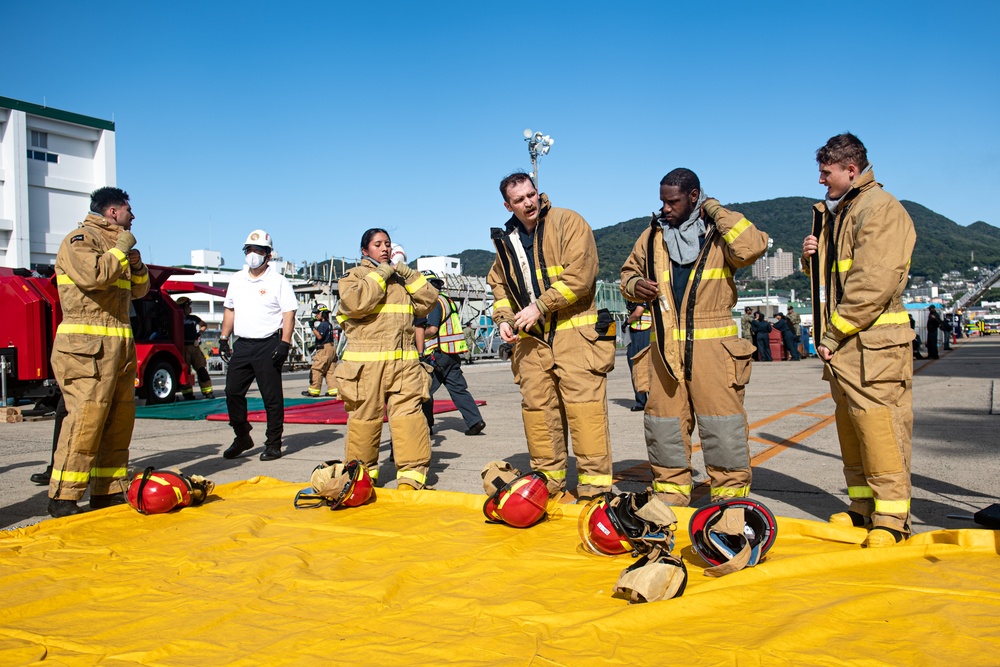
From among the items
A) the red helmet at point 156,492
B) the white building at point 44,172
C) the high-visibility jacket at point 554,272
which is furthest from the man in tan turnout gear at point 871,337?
the white building at point 44,172

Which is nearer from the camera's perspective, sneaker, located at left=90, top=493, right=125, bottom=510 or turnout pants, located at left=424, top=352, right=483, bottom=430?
sneaker, located at left=90, top=493, right=125, bottom=510

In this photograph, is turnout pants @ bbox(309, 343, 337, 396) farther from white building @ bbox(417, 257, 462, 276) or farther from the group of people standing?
white building @ bbox(417, 257, 462, 276)

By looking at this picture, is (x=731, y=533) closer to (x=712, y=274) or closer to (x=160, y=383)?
(x=712, y=274)

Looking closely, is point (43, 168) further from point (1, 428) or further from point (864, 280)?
point (864, 280)

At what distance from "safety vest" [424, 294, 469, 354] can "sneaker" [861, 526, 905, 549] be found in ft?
17.6

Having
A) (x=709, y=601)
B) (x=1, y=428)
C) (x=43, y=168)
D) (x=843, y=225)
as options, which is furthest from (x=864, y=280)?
(x=43, y=168)

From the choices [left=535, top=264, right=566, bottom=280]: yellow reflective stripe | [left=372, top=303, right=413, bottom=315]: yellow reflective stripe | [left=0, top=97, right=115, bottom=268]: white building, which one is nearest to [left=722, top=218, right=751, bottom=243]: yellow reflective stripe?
[left=535, top=264, right=566, bottom=280]: yellow reflective stripe

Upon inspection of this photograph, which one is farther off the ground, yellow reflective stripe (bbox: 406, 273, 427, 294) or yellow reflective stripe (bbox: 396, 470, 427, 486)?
yellow reflective stripe (bbox: 406, 273, 427, 294)

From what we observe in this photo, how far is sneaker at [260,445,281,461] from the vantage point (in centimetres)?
712

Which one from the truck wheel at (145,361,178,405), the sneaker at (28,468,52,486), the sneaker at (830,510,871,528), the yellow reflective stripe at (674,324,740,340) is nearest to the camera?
the sneaker at (830,510,871,528)

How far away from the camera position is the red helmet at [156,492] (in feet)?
15.4

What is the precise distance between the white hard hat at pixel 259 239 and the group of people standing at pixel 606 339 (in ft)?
6.15

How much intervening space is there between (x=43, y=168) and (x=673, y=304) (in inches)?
1840

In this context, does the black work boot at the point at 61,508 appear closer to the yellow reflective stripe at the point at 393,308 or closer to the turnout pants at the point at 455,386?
the yellow reflective stripe at the point at 393,308
